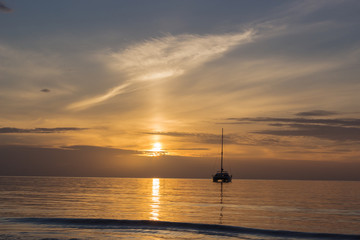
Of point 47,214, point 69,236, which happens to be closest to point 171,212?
point 47,214

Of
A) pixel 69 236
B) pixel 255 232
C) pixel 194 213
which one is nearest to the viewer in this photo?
pixel 69 236

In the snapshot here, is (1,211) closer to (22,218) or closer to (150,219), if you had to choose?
(22,218)

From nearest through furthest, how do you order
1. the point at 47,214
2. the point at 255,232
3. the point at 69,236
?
1. the point at 69,236
2. the point at 255,232
3. the point at 47,214

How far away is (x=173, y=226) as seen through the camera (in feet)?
144

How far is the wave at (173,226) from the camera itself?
40375 mm

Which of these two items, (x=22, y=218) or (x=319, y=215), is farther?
(x=319, y=215)

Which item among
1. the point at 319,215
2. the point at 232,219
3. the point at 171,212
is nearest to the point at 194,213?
the point at 171,212

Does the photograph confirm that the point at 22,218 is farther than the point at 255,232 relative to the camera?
Yes

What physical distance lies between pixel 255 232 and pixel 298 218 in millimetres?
15026

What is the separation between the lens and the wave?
40.4 metres

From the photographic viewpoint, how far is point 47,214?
5325 cm

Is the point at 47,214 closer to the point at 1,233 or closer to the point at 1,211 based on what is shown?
the point at 1,211

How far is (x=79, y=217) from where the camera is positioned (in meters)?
50.7

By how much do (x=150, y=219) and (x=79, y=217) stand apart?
10408 mm
